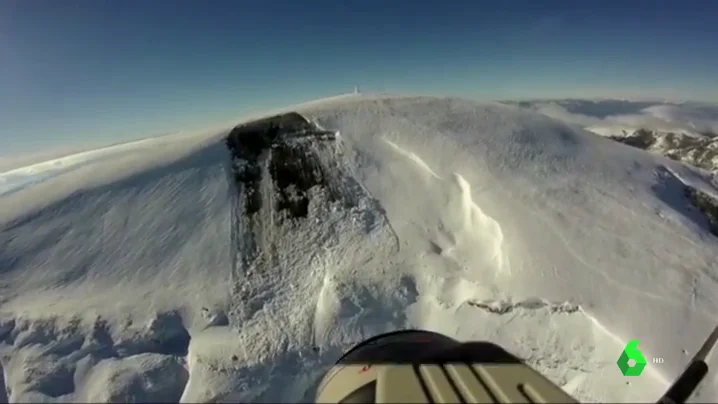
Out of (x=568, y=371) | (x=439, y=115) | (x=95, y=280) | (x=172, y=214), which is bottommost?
(x=568, y=371)

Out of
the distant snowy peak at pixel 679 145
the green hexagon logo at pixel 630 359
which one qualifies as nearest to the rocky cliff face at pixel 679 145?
the distant snowy peak at pixel 679 145

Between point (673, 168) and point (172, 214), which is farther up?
point (172, 214)

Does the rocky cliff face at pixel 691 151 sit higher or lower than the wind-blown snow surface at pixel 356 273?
lower

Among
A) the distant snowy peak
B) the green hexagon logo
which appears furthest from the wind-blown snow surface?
the distant snowy peak

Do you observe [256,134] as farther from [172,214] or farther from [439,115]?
[439,115]

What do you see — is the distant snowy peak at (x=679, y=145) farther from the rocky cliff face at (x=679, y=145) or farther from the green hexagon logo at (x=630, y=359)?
the green hexagon logo at (x=630, y=359)

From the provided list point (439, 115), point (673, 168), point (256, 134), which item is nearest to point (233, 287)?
point (256, 134)
